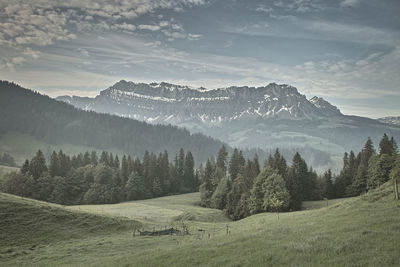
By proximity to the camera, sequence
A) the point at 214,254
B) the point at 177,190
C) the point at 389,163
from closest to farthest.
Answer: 1. the point at 214,254
2. the point at 389,163
3. the point at 177,190

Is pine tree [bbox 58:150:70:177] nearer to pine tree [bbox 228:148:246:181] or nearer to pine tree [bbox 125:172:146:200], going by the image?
pine tree [bbox 125:172:146:200]

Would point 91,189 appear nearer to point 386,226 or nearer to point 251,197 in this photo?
point 251,197

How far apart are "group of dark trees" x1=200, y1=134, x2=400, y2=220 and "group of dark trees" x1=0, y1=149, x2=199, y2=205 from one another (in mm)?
29402

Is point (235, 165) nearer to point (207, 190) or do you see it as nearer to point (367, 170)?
point (207, 190)

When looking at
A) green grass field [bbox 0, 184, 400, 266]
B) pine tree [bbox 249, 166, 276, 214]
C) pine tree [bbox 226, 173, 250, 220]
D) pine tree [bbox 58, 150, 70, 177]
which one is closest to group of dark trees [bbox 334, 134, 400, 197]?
pine tree [bbox 249, 166, 276, 214]

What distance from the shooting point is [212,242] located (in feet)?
85.4

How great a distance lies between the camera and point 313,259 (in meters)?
16.1

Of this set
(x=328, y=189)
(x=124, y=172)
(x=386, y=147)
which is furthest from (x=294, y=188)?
(x=124, y=172)

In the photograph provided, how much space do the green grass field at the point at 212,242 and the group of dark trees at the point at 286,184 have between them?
130 feet

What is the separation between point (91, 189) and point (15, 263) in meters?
85.3

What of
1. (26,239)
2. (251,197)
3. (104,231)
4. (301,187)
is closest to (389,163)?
(301,187)

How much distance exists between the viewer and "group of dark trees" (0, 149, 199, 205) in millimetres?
104812

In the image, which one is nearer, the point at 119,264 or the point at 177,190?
the point at 119,264

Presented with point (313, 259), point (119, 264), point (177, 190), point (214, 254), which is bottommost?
point (177, 190)
